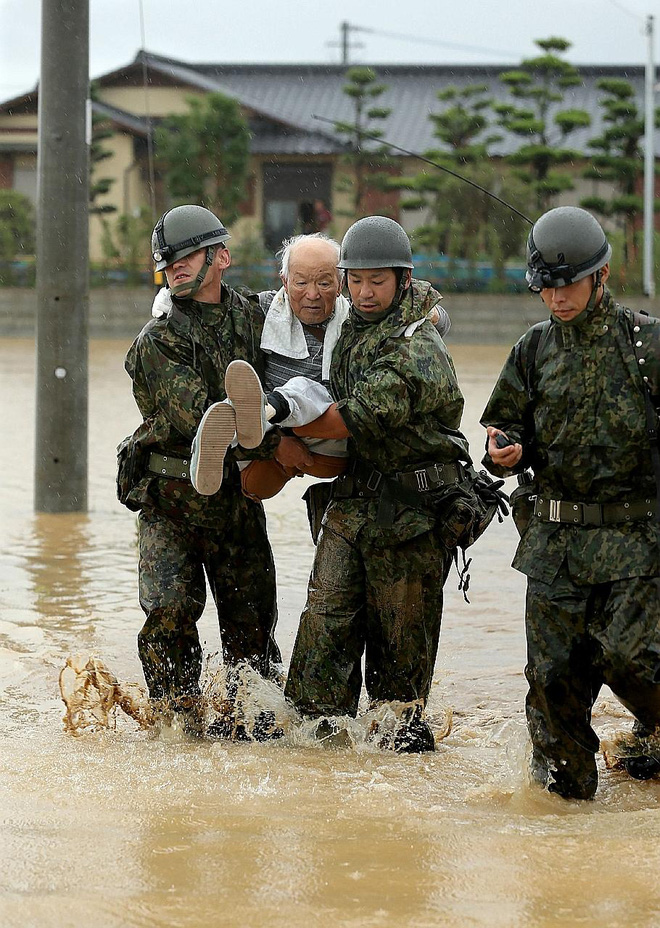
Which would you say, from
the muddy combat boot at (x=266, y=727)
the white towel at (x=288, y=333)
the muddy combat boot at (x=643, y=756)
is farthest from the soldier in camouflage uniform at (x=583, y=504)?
the muddy combat boot at (x=266, y=727)

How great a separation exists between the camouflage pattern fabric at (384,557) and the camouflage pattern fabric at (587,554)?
1.34ft

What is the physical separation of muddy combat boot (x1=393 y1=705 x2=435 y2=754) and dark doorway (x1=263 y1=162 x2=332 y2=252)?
33412mm

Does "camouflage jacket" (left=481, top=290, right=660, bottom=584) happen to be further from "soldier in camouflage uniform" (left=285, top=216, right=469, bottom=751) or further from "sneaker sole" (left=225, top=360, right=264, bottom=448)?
"sneaker sole" (left=225, top=360, right=264, bottom=448)

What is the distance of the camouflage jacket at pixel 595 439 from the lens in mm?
4742

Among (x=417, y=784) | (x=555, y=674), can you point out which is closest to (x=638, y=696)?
(x=555, y=674)

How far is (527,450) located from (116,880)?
1943 mm

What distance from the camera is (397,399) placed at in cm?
511

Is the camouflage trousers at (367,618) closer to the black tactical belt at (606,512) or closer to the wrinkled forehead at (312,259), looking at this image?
the black tactical belt at (606,512)

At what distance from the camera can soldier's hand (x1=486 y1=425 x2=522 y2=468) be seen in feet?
15.7

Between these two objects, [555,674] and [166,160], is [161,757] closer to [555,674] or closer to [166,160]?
[555,674]

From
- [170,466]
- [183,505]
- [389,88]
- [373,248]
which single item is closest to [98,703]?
[183,505]

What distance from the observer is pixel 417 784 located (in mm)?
4965

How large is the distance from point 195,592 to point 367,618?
2.15ft

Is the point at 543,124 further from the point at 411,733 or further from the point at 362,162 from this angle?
the point at 411,733
